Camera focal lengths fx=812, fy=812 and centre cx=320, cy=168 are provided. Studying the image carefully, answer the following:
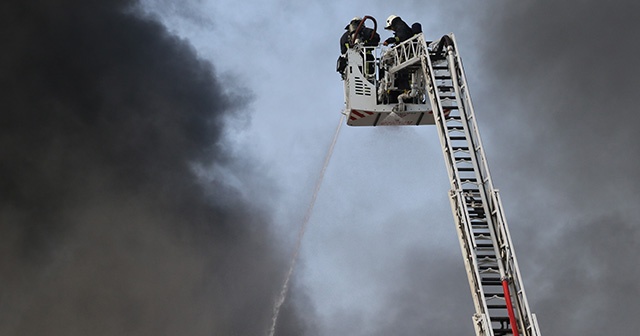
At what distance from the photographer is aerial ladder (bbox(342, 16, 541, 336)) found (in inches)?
861

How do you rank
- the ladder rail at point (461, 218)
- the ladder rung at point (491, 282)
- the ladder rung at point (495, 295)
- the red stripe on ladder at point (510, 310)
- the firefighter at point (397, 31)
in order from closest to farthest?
the red stripe on ladder at point (510, 310) → the ladder rail at point (461, 218) → the ladder rung at point (495, 295) → the ladder rung at point (491, 282) → the firefighter at point (397, 31)

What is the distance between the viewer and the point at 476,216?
23438 millimetres

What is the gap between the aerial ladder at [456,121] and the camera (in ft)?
71.8

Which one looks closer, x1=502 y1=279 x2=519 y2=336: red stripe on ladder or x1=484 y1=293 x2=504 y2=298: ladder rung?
x1=502 y1=279 x2=519 y2=336: red stripe on ladder

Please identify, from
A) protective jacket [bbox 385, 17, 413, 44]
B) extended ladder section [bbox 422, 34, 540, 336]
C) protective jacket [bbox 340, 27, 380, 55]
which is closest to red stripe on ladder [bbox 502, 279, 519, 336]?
extended ladder section [bbox 422, 34, 540, 336]

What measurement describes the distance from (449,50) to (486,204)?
17.8ft

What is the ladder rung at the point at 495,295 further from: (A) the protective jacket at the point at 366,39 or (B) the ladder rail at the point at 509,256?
(A) the protective jacket at the point at 366,39

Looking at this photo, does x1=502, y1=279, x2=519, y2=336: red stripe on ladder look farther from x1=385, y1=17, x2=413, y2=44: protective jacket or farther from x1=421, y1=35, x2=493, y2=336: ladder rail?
x1=385, y1=17, x2=413, y2=44: protective jacket

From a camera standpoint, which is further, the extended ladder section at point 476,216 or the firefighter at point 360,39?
the firefighter at point 360,39

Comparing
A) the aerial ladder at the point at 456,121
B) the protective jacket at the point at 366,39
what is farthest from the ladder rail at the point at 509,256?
the protective jacket at the point at 366,39

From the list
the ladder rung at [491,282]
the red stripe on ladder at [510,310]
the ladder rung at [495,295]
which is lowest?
the red stripe on ladder at [510,310]

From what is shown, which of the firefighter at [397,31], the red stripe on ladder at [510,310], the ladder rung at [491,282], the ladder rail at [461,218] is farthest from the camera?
the firefighter at [397,31]

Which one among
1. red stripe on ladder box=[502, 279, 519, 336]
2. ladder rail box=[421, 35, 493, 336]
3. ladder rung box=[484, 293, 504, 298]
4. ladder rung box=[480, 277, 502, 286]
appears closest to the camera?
red stripe on ladder box=[502, 279, 519, 336]

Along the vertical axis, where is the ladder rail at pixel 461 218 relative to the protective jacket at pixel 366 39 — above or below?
below
